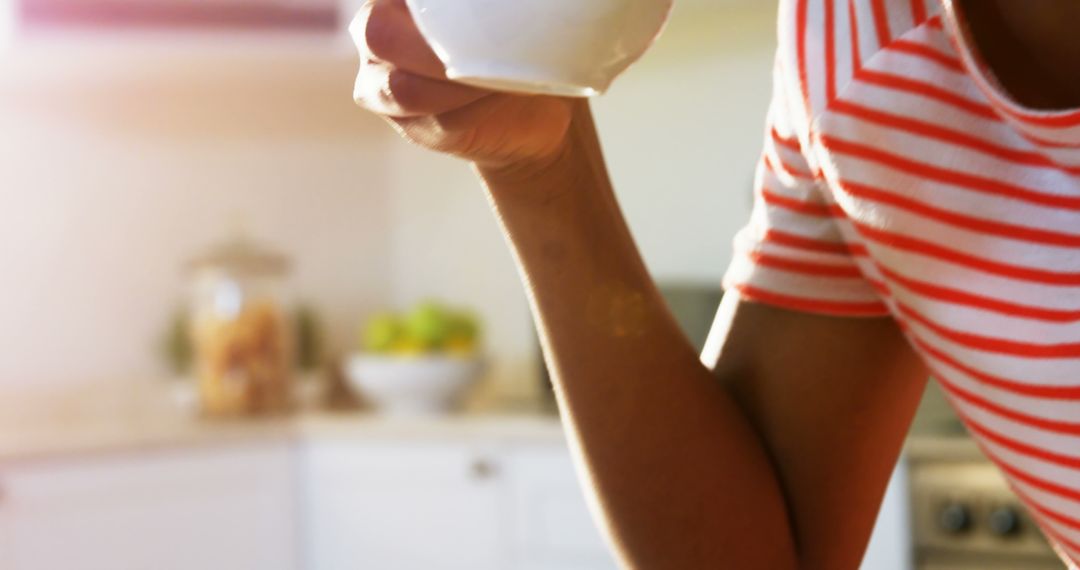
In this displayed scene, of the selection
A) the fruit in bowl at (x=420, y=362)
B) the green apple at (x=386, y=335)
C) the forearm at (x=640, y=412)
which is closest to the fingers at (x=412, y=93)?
the forearm at (x=640, y=412)

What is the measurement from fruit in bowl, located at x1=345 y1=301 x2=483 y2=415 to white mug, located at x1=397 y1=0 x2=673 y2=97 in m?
1.70

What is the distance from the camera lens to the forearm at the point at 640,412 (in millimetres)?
529

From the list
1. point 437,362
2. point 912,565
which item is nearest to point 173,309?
point 437,362

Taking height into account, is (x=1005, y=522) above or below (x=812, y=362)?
below

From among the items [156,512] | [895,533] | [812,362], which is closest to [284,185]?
[156,512]

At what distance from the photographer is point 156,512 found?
77.5 inches

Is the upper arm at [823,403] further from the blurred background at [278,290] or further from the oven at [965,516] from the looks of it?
the blurred background at [278,290]

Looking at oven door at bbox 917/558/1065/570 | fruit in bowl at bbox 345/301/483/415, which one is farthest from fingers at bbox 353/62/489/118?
fruit in bowl at bbox 345/301/483/415

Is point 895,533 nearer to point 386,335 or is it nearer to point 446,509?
point 446,509

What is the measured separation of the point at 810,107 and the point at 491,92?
0.18m

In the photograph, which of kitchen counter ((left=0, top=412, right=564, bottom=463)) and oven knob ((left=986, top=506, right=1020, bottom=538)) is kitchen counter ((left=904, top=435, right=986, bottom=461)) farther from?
kitchen counter ((left=0, top=412, right=564, bottom=463))

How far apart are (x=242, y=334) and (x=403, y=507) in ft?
1.27

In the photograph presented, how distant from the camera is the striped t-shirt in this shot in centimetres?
49

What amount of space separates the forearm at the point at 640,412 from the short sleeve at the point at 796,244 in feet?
0.16
